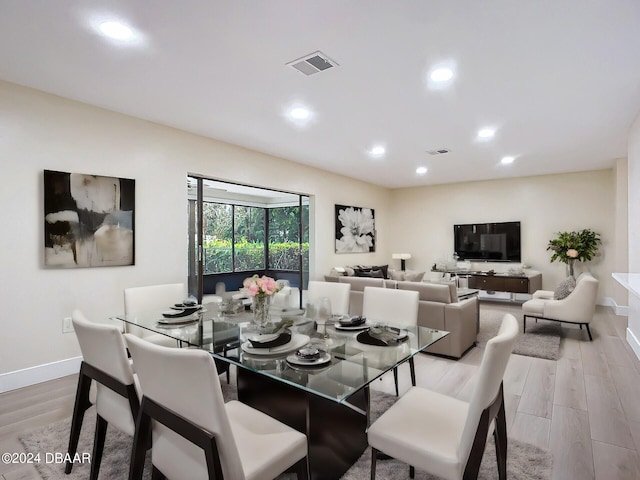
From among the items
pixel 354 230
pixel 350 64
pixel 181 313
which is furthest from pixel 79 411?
pixel 354 230

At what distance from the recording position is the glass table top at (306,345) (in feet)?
5.11

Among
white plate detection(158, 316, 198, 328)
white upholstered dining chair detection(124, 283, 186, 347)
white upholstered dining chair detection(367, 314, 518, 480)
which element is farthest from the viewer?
white upholstered dining chair detection(124, 283, 186, 347)

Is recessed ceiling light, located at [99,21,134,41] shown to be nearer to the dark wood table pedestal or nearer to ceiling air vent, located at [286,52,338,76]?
ceiling air vent, located at [286,52,338,76]

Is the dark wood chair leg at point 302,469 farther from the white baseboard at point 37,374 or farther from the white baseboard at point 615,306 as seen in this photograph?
the white baseboard at point 615,306

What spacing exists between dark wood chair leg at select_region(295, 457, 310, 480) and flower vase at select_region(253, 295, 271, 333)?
0.89m


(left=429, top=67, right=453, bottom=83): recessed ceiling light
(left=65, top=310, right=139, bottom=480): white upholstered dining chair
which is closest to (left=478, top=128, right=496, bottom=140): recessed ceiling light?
(left=429, top=67, right=453, bottom=83): recessed ceiling light

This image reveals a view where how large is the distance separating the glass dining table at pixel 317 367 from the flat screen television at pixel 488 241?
6080 mm

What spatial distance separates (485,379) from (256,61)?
2569 millimetres

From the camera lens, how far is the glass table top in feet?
5.11

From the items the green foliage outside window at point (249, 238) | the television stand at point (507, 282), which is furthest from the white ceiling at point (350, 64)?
the green foliage outside window at point (249, 238)

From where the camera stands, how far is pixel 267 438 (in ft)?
4.84

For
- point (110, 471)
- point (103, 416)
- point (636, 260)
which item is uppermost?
point (636, 260)

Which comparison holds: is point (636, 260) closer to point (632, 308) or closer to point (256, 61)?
point (632, 308)

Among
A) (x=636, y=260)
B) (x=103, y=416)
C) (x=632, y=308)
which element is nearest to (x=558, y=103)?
(x=636, y=260)
